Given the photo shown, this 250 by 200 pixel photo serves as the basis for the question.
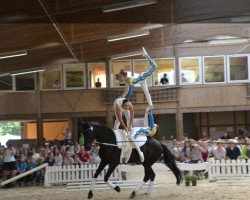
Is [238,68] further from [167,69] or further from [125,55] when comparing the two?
[125,55]

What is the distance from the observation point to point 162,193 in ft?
44.5

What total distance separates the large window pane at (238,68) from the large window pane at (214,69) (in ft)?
1.64

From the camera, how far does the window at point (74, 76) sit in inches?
1204

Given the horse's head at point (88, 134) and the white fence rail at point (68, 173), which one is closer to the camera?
the horse's head at point (88, 134)

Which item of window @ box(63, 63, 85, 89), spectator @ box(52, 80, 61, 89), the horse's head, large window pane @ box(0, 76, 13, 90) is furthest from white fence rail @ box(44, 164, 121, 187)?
window @ box(63, 63, 85, 89)

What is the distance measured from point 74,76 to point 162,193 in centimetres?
1799

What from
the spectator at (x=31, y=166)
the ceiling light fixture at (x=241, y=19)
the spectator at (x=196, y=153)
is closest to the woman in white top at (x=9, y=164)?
the spectator at (x=31, y=166)

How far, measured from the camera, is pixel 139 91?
3008 cm

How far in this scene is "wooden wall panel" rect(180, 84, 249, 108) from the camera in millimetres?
29688

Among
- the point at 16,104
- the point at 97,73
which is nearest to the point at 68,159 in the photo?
the point at 16,104

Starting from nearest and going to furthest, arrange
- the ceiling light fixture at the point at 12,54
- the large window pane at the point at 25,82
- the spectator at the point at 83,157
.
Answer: the ceiling light fixture at the point at 12,54 < the spectator at the point at 83,157 < the large window pane at the point at 25,82

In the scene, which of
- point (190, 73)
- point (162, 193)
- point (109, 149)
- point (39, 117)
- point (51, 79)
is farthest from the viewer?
point (51, 79)

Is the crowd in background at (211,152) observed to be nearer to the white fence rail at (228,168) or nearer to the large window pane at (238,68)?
the white fence rail at (228,168)

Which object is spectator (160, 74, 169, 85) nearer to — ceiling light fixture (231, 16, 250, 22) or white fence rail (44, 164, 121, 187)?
ceiling light fixture (231, 16, 250, 22)
